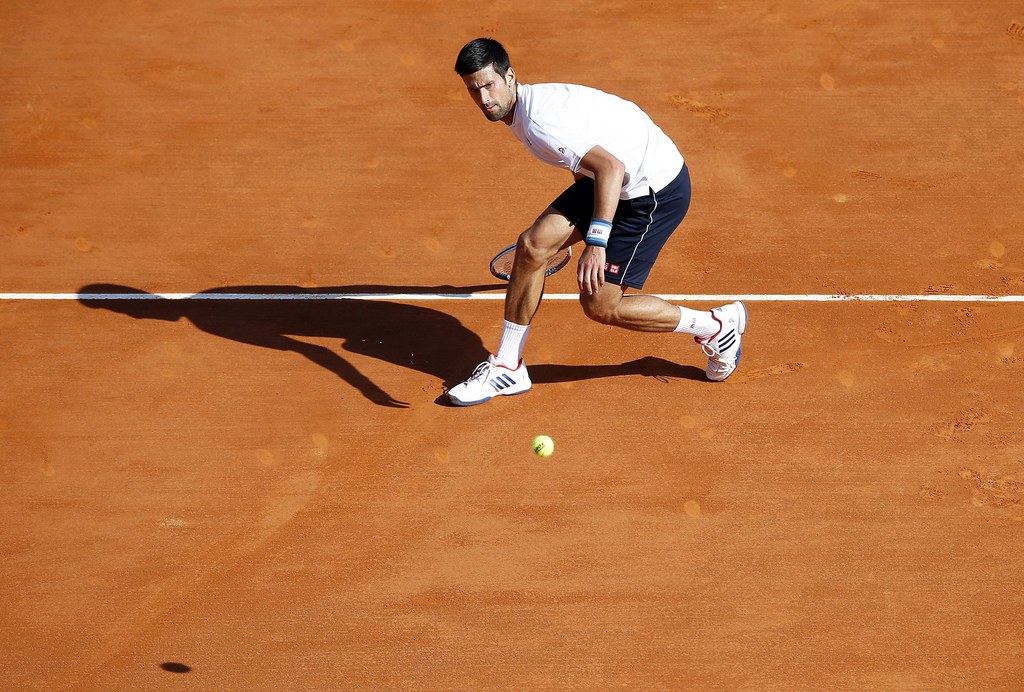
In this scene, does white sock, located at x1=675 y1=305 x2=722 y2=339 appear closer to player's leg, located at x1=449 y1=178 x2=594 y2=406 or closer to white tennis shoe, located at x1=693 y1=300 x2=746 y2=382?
white tennis shoe, located at x1=693 y1=300 x2=746 y2=382

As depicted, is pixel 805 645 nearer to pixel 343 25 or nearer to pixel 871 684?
pixel 871 684

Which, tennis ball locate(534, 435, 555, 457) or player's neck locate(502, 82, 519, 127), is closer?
player's neck locate(502, 82, 519, 127)

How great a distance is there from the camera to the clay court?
15.3 feet

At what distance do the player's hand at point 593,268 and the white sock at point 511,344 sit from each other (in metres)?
0.76

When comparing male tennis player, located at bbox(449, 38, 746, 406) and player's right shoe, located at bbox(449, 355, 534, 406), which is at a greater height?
male tennis player, located at bbox(449, 38, 746, 406)

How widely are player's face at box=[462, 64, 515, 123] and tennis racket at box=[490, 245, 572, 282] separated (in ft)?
4.36

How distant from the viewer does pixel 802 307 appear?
20.6ft

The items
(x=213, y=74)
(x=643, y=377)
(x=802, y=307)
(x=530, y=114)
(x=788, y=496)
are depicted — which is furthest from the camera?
(x=213, y=74)

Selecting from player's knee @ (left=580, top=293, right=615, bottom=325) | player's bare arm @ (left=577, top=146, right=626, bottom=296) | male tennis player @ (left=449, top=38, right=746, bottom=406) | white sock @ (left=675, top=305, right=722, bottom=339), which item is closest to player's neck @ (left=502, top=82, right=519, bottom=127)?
male tennis player @ (left=449, top=38, right=746, bottom=406)

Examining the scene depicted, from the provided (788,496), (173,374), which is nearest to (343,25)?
(173,374)

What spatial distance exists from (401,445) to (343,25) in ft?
15.4

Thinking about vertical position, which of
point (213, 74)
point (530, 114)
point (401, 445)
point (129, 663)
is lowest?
point (129, 663)

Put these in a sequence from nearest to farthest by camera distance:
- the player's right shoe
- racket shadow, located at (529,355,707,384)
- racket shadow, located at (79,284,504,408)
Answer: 1. the player's right shoe
2. racket shadow, located at (529,355,707,384)
3. racket shadow, located at (79,284,504,408)

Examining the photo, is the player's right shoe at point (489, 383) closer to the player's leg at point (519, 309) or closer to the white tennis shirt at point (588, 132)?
the player's leg at point (519, 309)
